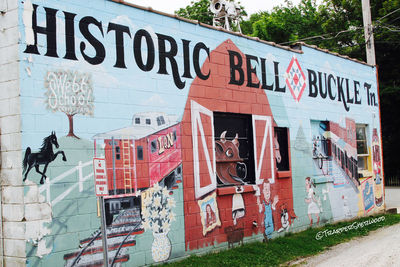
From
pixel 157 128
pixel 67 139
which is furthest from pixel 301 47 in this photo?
pixel 67 139

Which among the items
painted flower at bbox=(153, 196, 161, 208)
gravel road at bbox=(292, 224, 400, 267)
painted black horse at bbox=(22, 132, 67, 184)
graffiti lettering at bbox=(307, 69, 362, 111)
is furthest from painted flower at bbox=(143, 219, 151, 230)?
graffiti lettering at bbox=(307, 69, 362, 111)

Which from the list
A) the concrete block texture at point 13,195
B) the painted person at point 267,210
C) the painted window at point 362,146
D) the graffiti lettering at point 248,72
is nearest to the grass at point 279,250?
Result: the painted person at point 267,210

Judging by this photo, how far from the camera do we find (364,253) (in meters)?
9.13

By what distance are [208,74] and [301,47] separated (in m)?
4.19

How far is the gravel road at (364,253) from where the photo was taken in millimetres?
→ 8297

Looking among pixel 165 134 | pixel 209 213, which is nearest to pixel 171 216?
pixel 209 213

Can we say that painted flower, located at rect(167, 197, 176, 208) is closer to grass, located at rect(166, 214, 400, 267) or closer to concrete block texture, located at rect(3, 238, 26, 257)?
grass, located at rect(166, 214, 400, 267)

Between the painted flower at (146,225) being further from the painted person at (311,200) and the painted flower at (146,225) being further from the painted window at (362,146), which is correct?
the painted window at (362,146)

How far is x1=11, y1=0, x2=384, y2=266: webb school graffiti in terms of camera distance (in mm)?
6359

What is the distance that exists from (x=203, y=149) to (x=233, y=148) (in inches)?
43.9

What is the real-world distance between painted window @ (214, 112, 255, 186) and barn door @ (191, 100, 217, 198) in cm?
33

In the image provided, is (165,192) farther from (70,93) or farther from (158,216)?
(70,93)

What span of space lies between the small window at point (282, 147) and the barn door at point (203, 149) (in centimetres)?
263

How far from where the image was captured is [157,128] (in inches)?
312
